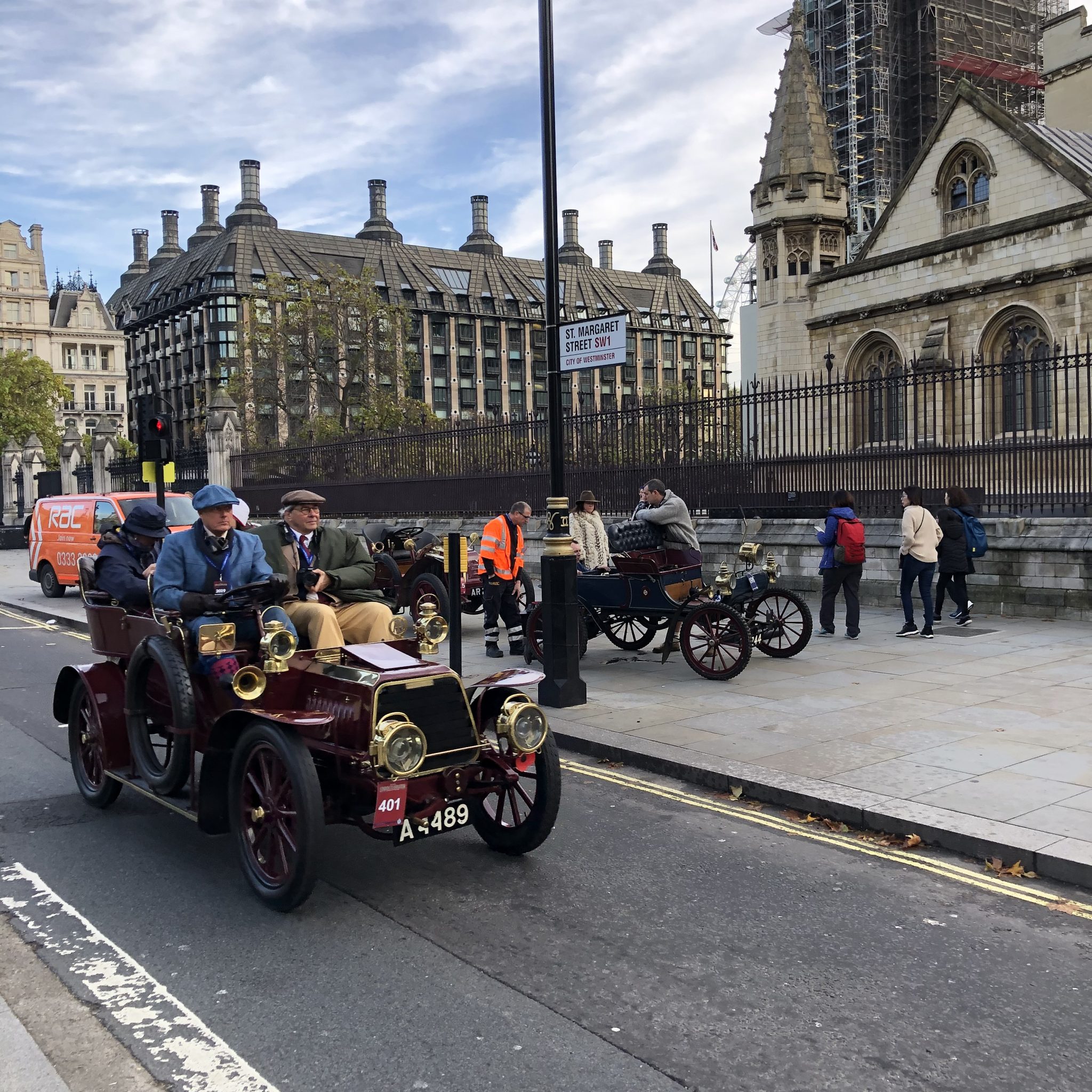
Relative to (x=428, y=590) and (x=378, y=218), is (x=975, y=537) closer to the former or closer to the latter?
(x=428, y=590)

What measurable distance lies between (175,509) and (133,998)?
14.9 metres

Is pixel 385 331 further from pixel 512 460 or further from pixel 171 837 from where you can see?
pixel 171 837

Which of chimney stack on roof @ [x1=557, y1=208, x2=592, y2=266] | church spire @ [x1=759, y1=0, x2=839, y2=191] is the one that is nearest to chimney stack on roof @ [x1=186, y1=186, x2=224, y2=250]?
chimney stack on roof @ [x1=557, y1=208, x2=592, y2=266]

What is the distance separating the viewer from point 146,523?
21.6ft

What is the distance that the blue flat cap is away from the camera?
18.3ft

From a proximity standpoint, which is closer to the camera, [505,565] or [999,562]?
[505,565]

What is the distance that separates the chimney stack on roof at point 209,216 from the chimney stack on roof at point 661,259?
51867 mm

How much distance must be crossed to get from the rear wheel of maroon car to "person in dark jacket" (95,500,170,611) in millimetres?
1762

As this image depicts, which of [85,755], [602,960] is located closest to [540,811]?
[602,960]

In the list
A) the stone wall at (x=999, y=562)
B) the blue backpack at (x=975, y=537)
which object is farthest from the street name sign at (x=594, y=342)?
the stone wall at (x=999, y=562)

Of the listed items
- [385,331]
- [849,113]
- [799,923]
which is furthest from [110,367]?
[799,923]

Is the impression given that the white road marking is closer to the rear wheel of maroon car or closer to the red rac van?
the rear wheel of maroon car

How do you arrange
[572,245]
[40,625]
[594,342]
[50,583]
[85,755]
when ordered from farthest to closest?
[572,245] → [50,583] → [40,625] → [594,342] → [85,755]

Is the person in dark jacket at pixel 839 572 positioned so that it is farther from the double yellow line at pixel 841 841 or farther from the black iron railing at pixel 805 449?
the double yellow line at pixel 841 841
